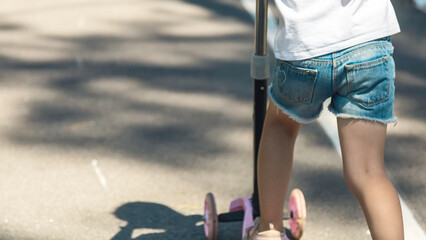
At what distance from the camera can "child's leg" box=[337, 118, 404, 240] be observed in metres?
2.67

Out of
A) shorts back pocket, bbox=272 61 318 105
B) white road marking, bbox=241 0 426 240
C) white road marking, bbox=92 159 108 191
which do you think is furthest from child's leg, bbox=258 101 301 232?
white road marking, bbox=92 159 108 191

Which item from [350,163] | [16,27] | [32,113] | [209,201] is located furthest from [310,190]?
[16,27]

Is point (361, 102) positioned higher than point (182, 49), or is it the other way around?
point (361, 102)

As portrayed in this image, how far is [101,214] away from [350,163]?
158 cm

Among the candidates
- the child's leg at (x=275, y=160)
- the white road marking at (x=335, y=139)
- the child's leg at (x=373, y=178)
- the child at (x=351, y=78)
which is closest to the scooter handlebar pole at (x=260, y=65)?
the child's leg at (x=275, y=160)

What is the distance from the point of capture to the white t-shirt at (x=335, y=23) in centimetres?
258

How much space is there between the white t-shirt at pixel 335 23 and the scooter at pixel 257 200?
498mm

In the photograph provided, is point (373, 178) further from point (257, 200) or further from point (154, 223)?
point (154, 223)

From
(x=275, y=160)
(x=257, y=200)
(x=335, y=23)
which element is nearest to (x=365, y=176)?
(x=275, y=160)

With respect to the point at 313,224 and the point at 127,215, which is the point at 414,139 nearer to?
the point at 313,224

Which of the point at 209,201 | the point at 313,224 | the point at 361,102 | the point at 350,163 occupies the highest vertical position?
the point at 361,102

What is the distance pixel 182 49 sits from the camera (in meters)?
6.73

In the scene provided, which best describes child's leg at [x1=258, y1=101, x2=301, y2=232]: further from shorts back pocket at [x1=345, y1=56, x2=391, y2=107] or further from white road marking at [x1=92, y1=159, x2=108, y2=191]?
white road marking at [x1=92, y1=159, x2=108, y2=191]

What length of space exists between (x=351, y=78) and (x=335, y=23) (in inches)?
7.9
